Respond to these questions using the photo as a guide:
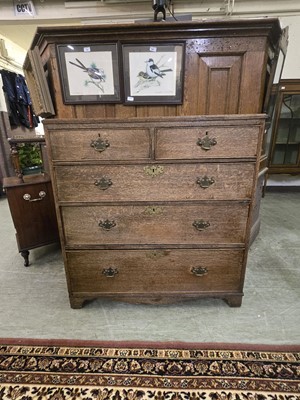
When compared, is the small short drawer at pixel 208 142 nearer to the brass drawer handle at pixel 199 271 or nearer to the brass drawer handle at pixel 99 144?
the brass drawer handle at pixel 99 144

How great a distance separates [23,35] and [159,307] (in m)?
4.93

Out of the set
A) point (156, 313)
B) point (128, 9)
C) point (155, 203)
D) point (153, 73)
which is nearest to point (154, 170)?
point (155, 203)

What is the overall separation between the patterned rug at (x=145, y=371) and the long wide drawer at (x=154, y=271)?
308 millimetres

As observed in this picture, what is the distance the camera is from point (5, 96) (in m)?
3.82

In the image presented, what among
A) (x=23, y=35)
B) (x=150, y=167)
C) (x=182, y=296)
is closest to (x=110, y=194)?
(x=150, y=167)

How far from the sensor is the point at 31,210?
1858 mm

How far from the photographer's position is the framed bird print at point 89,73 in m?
1.18

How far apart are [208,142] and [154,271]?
82cm

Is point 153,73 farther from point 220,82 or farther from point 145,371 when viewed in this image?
point 145,371

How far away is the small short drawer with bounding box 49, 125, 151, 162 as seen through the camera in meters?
1.16

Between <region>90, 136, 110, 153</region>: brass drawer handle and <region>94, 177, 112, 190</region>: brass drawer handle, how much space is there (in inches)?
6.2

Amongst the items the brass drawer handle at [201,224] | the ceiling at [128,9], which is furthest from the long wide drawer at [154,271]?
the ceiling at [128,9]

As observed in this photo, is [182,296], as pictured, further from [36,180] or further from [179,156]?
[36,180]

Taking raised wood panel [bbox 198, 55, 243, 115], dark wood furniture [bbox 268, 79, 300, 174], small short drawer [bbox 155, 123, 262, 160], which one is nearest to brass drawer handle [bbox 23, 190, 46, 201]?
small short drawer [bbox 155, 123, 262, 160]
